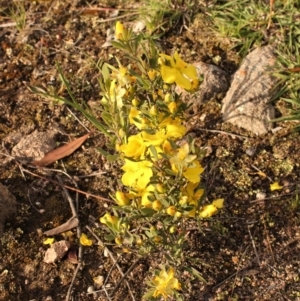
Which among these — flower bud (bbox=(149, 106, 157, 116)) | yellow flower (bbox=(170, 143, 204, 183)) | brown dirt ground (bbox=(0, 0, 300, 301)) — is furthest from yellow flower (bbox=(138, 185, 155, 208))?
brown dirt ground (bbox=(0, 0, 300, 301))

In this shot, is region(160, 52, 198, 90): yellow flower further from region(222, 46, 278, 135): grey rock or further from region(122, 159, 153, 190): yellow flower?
region(222, 46, 278, 135): grey rock

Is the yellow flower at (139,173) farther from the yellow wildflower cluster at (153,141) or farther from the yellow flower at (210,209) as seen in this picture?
the yellow flower at (210,209)

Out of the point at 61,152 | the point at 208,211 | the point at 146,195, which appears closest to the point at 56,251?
the point at 61,152

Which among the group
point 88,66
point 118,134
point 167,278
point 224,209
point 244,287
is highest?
point 118,134

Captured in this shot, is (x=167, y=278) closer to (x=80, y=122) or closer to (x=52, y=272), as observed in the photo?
(x=52, y=272)

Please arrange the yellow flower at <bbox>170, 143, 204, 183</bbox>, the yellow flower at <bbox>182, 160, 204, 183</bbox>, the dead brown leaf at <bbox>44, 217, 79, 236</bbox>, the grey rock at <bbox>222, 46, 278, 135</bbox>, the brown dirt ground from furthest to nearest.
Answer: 1. the grey rock at <bbox>222, 46, 278, 135</bbox>
2. the dead brown leaf at <bbox>44, 217, 79, 236</bbox>
3. the brown dirt ground
4. the yellow flower at <bbox>182, 160, 204, 183</bbox>
5. the yellow flower at <bbox>170, 143, 204, 183</bbox>

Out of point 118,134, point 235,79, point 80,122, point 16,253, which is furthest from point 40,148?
point 235,79
